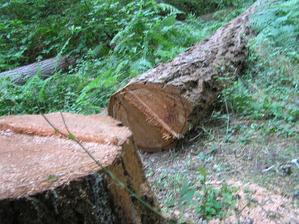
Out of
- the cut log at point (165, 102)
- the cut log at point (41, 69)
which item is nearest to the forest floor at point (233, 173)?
the cut log at point (165, 102)

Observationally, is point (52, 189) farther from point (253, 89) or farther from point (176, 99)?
point (253, 89)

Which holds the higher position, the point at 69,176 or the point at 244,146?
the point at 69,176

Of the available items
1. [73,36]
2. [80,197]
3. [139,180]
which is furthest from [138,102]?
[73,36]

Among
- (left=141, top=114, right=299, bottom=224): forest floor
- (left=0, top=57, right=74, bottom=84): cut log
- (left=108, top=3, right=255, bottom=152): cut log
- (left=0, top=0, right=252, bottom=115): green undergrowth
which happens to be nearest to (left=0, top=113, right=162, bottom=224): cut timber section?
(left=141, top=114, right=299, bottom=224): forest floor

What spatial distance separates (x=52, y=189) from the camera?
192 centimetres

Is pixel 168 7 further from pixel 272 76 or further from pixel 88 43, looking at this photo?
pixel 272 76

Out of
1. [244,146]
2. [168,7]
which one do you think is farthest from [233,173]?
[168,7]

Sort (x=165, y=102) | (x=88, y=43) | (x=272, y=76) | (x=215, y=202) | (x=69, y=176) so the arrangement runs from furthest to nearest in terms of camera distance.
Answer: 1. (x=88, y=43)
2. (x=272, y=76)
3. (x=165, y=102)
4. (x=215, y=202)
5. (x=69, y=176)

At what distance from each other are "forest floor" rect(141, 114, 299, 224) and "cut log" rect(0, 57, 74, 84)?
337 centimetres

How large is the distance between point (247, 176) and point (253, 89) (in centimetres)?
153

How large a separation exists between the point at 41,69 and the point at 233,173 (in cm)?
436

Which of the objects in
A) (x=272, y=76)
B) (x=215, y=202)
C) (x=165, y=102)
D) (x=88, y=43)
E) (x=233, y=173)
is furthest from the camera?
(x=88, y=43)

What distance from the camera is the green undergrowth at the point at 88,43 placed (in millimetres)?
5363

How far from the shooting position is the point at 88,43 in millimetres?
7367
